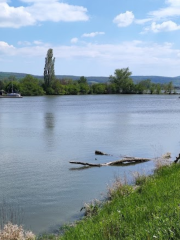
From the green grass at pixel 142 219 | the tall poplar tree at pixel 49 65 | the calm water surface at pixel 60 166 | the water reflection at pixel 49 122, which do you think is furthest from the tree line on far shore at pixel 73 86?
the green grass at pixel 142 219

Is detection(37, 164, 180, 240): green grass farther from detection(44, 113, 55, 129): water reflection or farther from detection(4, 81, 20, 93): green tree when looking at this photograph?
detection(4, 81, 20, 93): green tree

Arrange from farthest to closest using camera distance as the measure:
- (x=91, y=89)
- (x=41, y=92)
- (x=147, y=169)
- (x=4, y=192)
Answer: (x=91, y=89), (x=41, y=92), (x=147, y=169), (x=4, y=192)

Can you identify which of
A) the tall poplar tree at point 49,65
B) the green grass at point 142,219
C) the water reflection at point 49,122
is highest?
the tall poplar tree at point 49,65

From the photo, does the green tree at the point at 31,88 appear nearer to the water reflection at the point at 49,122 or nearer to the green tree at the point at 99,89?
the green tree at the point at 99,89

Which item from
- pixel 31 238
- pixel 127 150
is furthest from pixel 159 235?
pixel 127 150

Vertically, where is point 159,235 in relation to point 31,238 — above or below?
above

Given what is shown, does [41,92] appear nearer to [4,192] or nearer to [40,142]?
[40,142]

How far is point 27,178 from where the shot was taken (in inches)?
559

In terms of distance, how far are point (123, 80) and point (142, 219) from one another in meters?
145

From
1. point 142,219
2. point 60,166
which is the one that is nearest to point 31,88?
point 60,166

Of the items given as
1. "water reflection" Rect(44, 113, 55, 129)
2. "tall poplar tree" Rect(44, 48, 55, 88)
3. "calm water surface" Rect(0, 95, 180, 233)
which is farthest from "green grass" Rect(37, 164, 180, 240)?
"tall poplar tree" Rect(44, 48, 55, 88)

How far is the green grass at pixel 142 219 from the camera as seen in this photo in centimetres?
A: 547

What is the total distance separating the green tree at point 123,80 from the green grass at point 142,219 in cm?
14134

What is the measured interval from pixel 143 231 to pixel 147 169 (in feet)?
33.1
